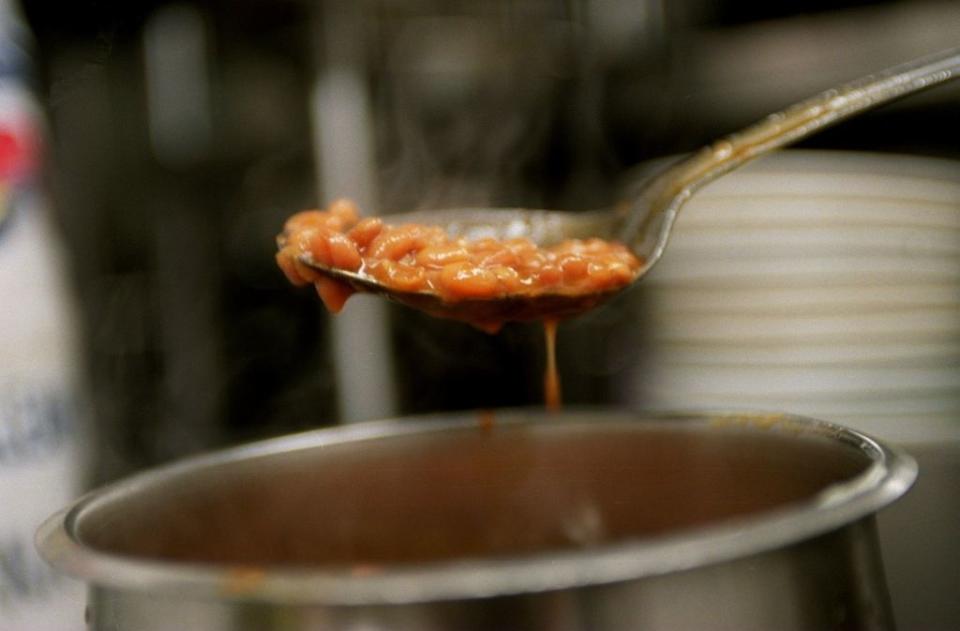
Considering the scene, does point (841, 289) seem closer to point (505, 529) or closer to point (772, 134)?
point (772, 134)

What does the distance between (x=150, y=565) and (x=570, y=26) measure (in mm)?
1400

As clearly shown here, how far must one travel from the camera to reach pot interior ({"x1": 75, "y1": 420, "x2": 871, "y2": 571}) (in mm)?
635

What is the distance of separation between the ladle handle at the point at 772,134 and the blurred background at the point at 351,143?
63 cm

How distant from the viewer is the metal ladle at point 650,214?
0.70 meters

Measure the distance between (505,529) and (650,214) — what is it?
0.89 ft

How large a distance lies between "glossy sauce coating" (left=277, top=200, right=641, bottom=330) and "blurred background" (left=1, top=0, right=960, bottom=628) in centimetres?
66

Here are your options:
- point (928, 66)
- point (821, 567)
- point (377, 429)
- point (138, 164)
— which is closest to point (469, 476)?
point (377, 429)

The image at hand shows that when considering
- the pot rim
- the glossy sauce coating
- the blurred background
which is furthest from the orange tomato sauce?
the blurred background

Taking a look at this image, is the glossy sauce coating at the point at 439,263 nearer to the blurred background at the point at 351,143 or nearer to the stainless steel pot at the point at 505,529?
the stainless steel pot at the point at 505,529

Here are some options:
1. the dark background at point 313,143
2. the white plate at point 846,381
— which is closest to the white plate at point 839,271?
the white plate at point 846,381

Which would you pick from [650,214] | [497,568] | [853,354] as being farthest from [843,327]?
[497,568]

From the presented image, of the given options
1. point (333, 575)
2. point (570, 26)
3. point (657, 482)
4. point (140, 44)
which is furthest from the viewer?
point (570, 26)

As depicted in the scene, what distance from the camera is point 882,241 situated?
1.24m

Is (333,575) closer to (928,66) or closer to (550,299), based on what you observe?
(550,299)
